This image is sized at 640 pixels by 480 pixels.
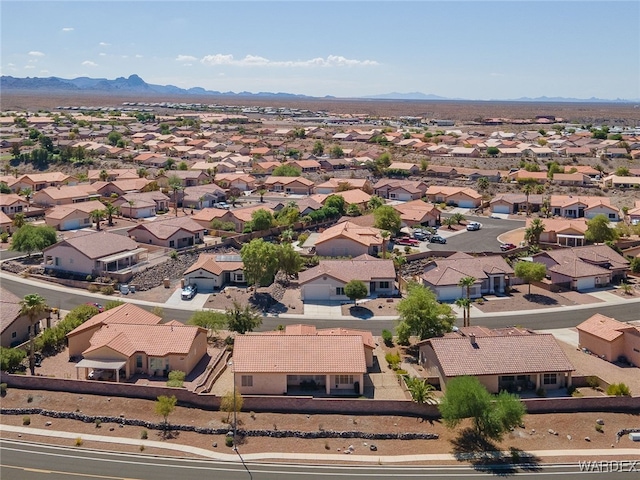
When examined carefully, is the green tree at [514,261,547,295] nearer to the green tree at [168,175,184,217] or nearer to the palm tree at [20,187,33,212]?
the green tree at [168,175,184,217]

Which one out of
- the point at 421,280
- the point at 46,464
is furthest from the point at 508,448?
the point at 421,280

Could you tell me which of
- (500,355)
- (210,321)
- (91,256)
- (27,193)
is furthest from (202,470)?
(27,193)

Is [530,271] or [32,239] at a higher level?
[32,239]

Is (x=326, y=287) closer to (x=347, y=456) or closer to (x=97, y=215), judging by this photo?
(x=347, y=456)

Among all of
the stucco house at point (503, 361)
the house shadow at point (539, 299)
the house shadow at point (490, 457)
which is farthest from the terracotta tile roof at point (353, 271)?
the house shadow at point (490, 457)

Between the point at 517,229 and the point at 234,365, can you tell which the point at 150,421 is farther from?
the point at 517,229

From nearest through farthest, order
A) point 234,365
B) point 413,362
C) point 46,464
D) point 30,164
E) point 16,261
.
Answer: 1. point 46,464
2. point 234,365
3. point 413,362
4. point 16,261
5. point 30,164

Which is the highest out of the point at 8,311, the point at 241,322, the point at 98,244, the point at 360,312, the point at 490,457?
the point at 98,244
